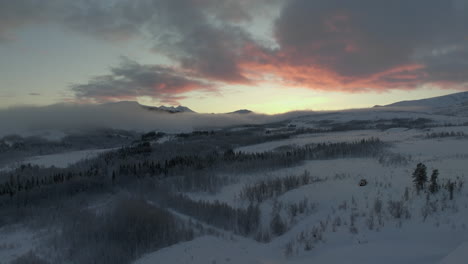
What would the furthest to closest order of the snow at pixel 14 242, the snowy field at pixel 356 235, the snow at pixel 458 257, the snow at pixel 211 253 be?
the snow at pixel 14 242, the snow at pixel 211 253, the snowy field at pixel 356 235, the snow at pixel 458 257

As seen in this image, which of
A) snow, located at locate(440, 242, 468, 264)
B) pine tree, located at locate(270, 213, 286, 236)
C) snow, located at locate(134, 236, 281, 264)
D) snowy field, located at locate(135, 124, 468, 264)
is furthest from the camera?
pine tree, located at locate(270, 213, 286, 236)

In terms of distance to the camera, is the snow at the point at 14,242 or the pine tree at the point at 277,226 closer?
the snow at the point at 14,242

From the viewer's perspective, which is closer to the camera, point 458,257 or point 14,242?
point 458,257

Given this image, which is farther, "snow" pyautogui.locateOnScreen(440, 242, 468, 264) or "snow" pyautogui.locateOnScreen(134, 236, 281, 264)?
"snow" pyautogui.locateOnScreen(134, 236, 281, 264)

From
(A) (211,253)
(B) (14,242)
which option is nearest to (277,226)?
(A) (211,253)

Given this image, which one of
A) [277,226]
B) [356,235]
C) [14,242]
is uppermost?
[356,235]

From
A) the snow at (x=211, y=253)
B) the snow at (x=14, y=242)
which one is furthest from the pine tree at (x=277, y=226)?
the snow at (x=14, y=242)

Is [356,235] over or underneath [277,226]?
over

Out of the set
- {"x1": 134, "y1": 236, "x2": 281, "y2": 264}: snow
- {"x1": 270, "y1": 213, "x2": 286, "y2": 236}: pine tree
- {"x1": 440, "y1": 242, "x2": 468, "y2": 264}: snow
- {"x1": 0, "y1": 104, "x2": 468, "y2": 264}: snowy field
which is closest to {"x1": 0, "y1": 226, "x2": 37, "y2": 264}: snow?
{"x1": 0, "y1": 104, "x2": 468, "y2": 264}: snowy field

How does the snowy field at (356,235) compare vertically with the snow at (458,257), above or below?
below

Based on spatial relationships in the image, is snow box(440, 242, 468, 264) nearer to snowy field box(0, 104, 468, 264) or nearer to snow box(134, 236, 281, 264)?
snowy field box(0, 104, 468, 264)

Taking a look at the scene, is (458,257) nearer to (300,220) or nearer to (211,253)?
(300,220)

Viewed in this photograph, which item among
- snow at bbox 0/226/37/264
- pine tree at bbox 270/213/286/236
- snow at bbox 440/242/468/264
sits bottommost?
snow at bbox 0/226/37/264

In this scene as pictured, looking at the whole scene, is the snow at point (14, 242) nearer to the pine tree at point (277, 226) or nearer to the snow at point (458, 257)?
the pine tree at point (277, 226)
